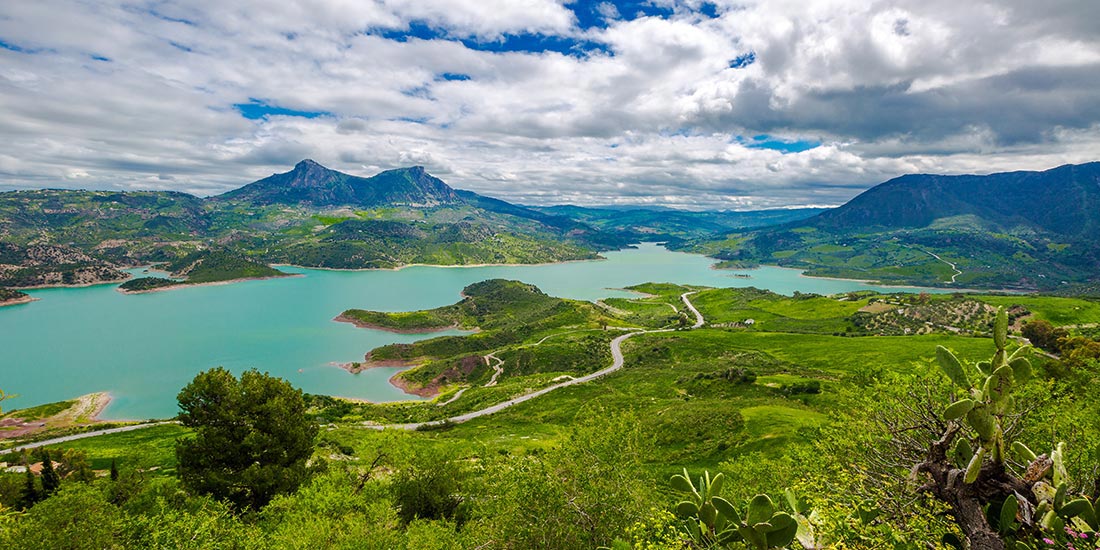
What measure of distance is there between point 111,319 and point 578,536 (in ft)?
848

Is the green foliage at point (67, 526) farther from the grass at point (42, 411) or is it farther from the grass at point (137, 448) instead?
the grass at point (42, 411)

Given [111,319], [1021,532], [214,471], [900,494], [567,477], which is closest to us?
[1021,532]

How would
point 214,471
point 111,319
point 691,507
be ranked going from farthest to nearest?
point 111,319 < point 214,471 < point 691,507

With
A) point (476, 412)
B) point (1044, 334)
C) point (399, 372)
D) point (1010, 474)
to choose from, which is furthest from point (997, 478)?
point (399, 372)

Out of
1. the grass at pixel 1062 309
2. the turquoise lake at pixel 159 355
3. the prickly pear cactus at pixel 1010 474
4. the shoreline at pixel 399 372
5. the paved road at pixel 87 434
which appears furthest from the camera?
the grass at pixel 1062 309

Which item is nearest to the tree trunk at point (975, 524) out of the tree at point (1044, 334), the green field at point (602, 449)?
the green field at point (602, 449)

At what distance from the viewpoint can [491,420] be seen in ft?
251

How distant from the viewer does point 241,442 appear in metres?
31.6

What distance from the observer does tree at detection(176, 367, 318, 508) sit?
99.2ft

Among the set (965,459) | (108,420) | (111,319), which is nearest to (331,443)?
(965,459)

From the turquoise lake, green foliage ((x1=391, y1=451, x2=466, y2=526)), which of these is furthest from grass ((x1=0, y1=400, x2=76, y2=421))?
green foliage ((x1=391, y1=451, x2=466, y2=526))

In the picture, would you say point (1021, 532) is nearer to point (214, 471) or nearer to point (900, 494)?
point (900, 494)

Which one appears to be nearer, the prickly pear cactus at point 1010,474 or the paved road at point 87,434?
the prickly pear cactus at point 1010,474

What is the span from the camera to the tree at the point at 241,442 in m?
30.2
